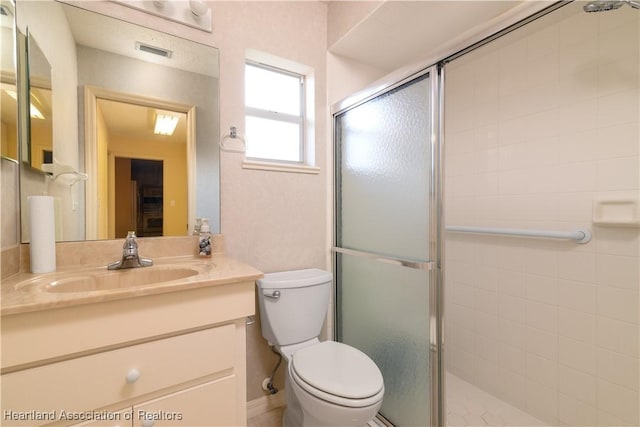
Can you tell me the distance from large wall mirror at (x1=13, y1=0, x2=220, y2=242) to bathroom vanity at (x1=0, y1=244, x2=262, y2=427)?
34 cm

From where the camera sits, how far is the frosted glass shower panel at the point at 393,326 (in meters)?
1.29

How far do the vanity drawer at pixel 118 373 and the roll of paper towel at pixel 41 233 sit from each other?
46 cm

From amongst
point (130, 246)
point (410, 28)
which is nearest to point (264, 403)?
point (130, 246)

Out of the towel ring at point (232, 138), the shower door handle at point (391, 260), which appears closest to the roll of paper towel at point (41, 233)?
the towel ring at point (232, 138)

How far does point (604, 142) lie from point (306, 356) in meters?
1.73

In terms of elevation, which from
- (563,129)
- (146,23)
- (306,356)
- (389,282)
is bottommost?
(306,356)

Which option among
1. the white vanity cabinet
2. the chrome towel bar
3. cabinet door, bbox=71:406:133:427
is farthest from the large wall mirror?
the chrome towel bar

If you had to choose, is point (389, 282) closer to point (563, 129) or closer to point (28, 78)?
point (563, 129)

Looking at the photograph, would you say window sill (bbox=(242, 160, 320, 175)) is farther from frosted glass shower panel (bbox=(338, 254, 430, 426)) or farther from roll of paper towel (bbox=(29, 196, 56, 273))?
roll of paper towel (bbox=(29, 196, 56, 273))

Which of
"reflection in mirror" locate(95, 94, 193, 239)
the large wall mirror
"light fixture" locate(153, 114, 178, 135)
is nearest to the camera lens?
the large wall mirror

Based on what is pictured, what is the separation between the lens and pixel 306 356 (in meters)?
1.27

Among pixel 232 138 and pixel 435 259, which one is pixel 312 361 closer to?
pixel 435 259

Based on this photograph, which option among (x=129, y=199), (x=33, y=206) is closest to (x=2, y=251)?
(x=33, y=206)

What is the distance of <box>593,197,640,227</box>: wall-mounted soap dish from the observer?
123 cm
